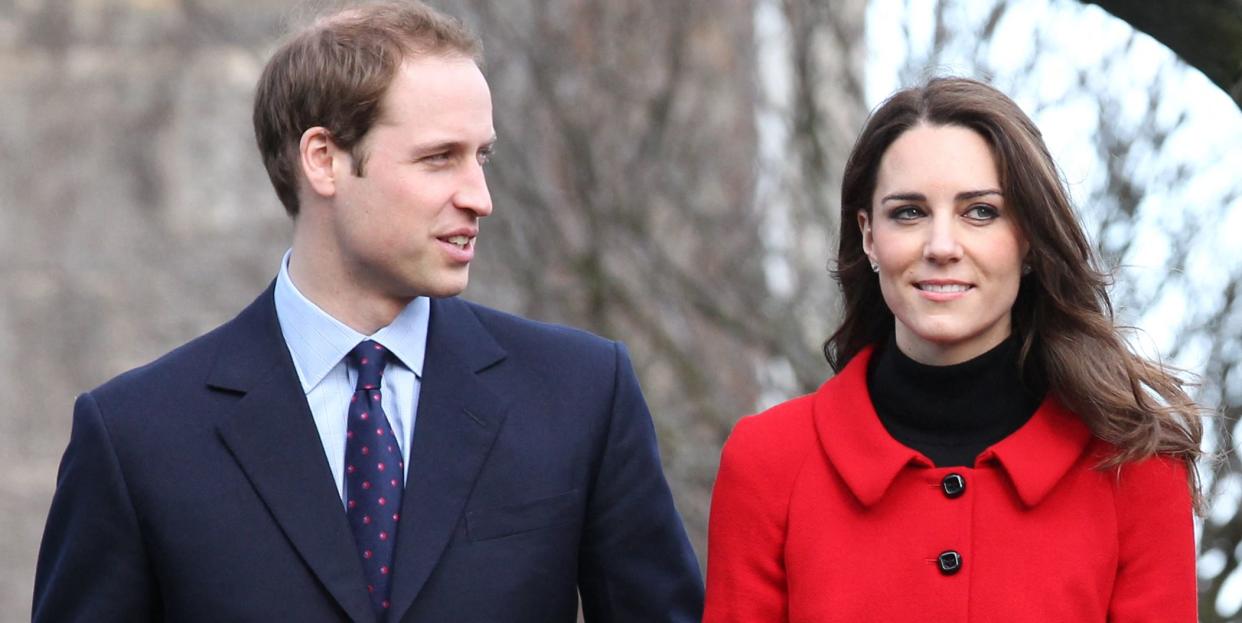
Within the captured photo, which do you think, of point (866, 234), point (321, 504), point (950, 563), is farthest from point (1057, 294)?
point (321, 504)

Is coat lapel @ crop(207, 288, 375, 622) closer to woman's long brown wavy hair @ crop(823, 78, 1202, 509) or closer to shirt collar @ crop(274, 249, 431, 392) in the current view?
shirt collar @ crop(274, 249, 431, 392)

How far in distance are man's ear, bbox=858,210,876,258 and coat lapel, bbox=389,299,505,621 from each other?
0.70 metres

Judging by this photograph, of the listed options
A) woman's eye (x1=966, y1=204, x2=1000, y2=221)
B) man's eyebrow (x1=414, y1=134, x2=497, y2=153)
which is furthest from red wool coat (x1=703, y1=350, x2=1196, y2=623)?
man's eyebrow (x1=414, y1=134, x2=497, y2=153)

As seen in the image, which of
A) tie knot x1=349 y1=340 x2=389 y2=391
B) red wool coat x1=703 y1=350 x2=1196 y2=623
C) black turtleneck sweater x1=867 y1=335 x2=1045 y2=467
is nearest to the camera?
red wool coat x1=703 y1=350 x2=1196 y2=623

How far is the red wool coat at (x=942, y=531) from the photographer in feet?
12.1

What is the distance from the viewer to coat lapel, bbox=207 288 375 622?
3.81 meters

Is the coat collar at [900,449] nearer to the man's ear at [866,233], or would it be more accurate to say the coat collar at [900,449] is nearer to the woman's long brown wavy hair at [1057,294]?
the woman's long brown wavy hair at [1057,294]

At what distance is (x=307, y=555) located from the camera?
3.82 meters

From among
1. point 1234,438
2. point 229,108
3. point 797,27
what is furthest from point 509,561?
point 229,108

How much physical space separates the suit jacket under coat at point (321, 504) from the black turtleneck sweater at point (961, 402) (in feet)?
1.73

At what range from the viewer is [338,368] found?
397 centimetres

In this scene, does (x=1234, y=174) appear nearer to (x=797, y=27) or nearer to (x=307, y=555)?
(x=797, y=27)

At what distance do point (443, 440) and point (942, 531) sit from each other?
87 cm

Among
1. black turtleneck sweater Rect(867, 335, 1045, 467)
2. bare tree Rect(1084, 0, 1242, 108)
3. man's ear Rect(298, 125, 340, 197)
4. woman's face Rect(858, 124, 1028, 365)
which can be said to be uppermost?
Result: bare tree Rect(1084, 0, 1242, 108)
